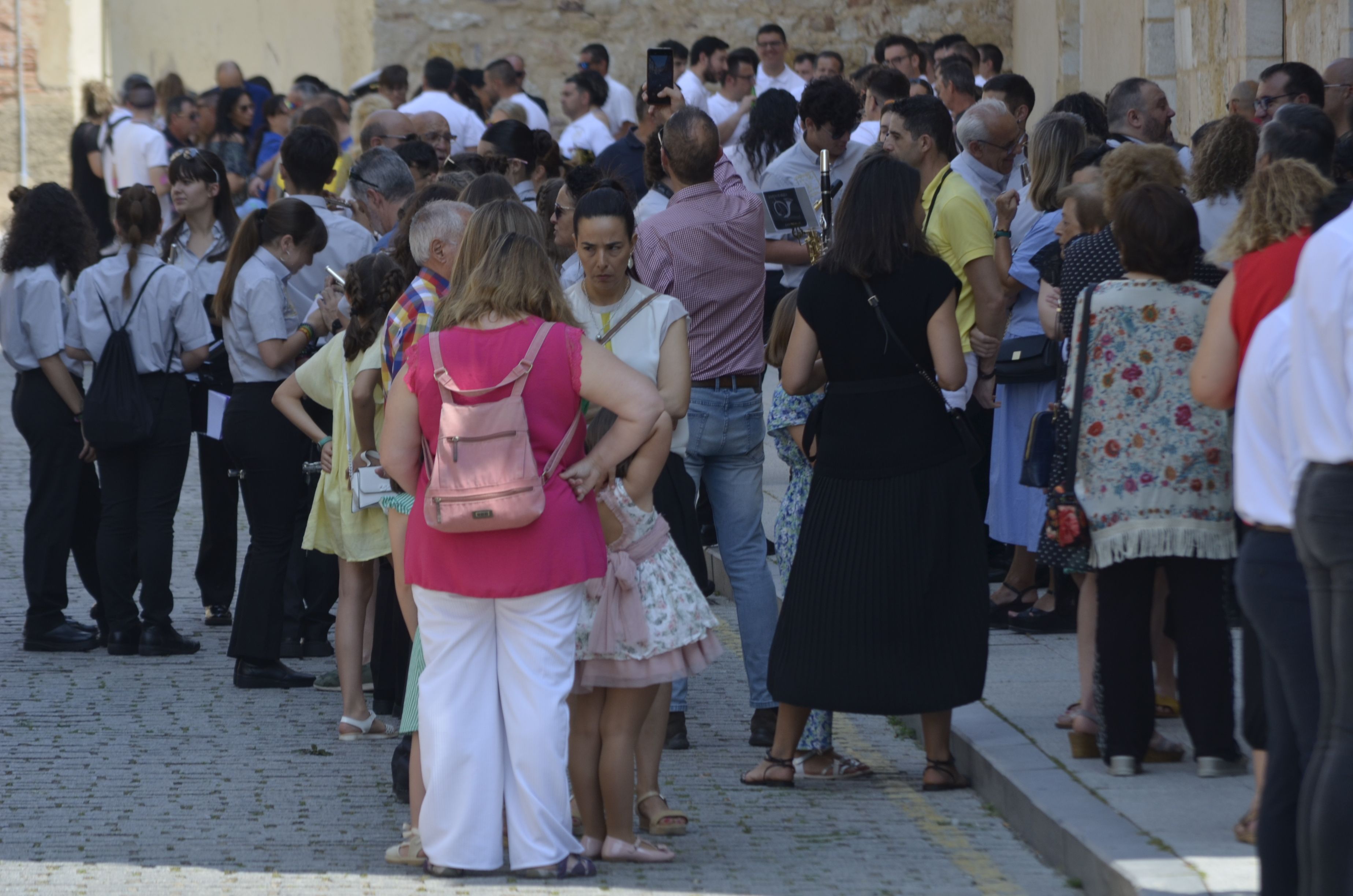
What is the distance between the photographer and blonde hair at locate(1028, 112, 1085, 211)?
7.31 meters

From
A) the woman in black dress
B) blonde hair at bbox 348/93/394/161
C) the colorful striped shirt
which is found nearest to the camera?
the woman in black dress

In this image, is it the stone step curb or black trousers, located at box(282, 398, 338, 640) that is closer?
the stone step curb

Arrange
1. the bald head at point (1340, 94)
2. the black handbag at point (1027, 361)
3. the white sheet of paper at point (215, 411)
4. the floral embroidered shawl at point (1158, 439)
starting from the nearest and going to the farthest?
the floral embroidered shawl at point (1158, 439), the black handbag at point (1027, 361), the white sheet of paper at point (215, 411), the bald head at point (1340, 94)

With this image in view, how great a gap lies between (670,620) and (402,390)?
0.95 metres

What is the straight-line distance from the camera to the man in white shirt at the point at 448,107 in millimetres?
14328

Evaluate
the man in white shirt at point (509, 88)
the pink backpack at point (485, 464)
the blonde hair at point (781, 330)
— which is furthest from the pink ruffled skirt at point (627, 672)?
the man in white shirt at point (509, 88)

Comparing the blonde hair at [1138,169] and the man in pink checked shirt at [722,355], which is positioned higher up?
the blonde hair at [1138,169]

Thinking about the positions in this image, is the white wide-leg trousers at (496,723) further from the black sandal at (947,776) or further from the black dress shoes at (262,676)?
the black dress shoes at (262,676)

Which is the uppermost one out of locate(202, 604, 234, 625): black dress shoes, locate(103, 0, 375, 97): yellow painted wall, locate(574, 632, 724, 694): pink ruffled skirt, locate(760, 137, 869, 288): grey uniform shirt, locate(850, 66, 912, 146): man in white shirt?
locate(103, 0, 375, 97): yellow painted wall

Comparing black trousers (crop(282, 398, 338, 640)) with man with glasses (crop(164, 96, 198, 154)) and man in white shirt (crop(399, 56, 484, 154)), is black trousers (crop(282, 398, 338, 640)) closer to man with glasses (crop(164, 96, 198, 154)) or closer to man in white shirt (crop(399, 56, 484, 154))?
man in white shirt (crop(399, 56, 484, 154))

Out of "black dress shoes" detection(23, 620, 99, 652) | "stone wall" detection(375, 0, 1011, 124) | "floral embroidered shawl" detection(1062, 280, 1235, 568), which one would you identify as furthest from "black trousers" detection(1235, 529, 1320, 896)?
"stone wall" detection(375, 0, 1011, 124)

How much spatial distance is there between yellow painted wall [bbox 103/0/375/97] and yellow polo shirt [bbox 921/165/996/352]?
54.5ft


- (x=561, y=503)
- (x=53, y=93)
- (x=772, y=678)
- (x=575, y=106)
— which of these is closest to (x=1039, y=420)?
(x=772, y=678)

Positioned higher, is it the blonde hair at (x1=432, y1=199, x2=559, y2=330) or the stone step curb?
the blonde hair at (x1=432, y1=199, x2=559, y2=330)
